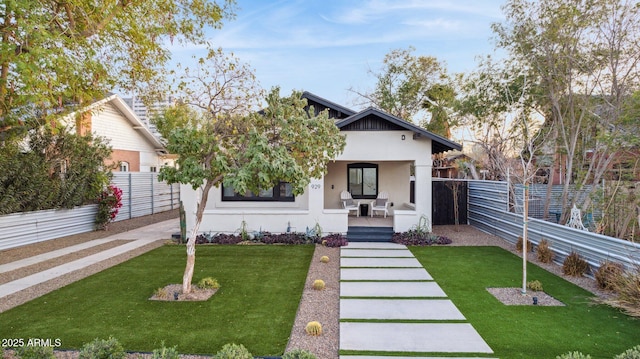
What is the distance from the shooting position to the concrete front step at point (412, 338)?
444 cm

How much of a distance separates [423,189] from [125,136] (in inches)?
655

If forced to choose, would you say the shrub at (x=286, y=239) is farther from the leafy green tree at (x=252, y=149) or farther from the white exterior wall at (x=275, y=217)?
the leafy green tree at (x=252, y=149)

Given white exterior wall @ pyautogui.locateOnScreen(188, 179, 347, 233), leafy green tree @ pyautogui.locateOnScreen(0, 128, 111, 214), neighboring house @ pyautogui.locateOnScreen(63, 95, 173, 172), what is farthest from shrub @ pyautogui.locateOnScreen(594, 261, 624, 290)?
neighboring house @ pyautogui.locateOnScreen(63, 95, 173, 172)

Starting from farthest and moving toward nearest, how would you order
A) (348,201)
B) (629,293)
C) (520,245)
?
1. (348,201)
2. (520,245)
3. (629,293)

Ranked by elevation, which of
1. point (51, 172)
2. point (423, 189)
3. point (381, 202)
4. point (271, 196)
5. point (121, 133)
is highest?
point (121, 133)

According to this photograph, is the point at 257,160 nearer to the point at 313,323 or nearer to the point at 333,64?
the point at 313,323

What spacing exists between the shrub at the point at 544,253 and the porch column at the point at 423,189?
3.42m

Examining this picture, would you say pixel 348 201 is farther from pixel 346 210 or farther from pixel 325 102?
pixel 325 102

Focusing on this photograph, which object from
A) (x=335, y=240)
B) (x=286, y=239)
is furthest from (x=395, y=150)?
(x=286, y=239)

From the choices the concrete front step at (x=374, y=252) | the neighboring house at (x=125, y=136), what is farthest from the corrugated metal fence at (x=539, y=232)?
the neighboring house at (x=125, y=136)

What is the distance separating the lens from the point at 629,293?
564 centimetres

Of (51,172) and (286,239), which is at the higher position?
(51,172)

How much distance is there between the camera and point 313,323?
4.87 meters

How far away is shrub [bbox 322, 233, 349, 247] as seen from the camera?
35.2ft
